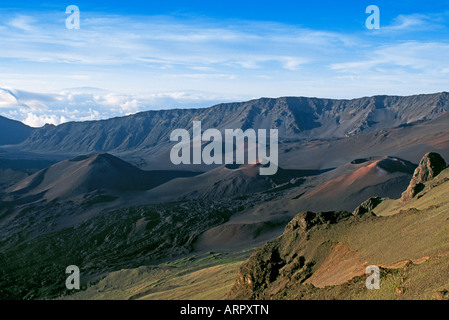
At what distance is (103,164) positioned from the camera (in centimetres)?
11262

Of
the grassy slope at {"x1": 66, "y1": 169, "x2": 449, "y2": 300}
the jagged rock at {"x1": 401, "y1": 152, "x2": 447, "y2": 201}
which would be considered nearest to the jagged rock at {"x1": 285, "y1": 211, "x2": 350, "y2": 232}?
the grassy slope at {"x1": 66, "y1": 169, "x2": 449, "y2": 300}

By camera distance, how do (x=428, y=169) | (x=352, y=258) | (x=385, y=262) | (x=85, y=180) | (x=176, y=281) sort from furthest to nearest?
1. (x=85, y=180)
2. (x=428, y=169)
3. (x=176, y=281)
4. (x=352, y=258)
5. (x=385, y=262)

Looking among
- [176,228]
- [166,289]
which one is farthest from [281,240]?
[176,228]

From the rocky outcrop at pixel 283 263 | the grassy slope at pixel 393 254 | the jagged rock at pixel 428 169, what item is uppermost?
the jagged rock at pixel 428 169

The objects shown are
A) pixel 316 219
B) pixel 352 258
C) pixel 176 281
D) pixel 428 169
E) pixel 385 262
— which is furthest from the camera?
pixel 428 169

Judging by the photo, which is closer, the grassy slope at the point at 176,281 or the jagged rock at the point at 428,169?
the grassy slope at the point at 176,281

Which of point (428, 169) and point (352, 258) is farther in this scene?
point (428, 169)

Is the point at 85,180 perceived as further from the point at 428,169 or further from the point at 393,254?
the point at 393,254

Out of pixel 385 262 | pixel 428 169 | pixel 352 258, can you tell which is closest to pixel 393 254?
pixel 385 262

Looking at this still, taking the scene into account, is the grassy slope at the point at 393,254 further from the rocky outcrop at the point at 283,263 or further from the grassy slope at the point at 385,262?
the rocky outcrop at the point at 283,263

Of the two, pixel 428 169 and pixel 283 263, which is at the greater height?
pixel 428 169

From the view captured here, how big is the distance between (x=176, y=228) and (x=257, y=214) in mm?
15249

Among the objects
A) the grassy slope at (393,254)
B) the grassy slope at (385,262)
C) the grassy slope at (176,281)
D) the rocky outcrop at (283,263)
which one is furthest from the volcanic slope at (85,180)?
the grassy slope at (393,254)

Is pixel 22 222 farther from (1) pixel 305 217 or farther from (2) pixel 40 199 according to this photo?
(1) pixel 305 217
